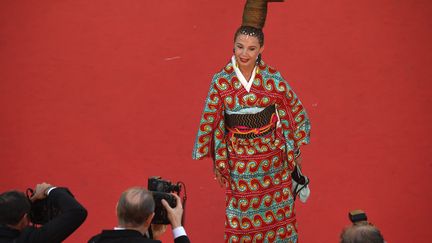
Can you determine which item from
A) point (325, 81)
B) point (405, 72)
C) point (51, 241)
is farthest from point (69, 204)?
point (405, 72)

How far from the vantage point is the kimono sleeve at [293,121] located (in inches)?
174

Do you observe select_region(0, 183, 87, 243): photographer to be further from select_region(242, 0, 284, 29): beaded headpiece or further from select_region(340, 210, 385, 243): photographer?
select_region(242, 0, 284, 29): beaded headpiece

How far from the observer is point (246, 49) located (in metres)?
4.22

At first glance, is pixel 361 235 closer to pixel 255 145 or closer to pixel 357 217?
pixel 357 217

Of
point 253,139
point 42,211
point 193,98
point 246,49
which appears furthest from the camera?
point 193,98

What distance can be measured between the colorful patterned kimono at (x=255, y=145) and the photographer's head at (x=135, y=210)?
1.12 m

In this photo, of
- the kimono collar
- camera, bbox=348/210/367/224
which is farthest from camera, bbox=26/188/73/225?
camera, bbox=348/210/367/224

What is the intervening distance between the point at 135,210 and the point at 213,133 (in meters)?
1.23

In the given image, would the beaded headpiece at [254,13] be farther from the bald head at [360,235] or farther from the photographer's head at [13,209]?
the photographer's head at [13,209]

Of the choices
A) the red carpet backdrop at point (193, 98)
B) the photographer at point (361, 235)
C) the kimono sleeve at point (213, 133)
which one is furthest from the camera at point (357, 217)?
the red carpet backdrop at point (193, 98)

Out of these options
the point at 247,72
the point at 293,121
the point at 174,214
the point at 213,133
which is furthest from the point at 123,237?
the point at 293,121

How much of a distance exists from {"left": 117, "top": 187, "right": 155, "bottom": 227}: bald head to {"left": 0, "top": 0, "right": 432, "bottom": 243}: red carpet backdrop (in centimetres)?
183

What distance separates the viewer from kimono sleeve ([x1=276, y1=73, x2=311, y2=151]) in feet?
14.5

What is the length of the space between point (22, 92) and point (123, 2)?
0.89 metres
